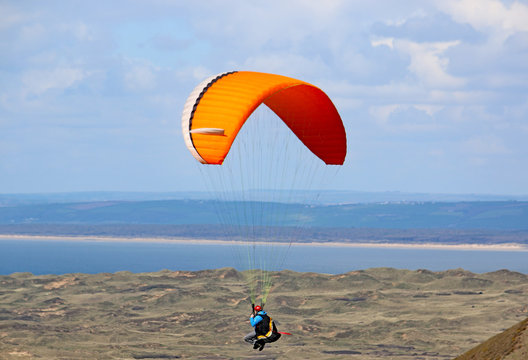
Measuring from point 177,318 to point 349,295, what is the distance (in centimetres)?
2210

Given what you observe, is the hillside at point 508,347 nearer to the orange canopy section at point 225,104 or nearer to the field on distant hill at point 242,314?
the orange canopy section at point 225,104

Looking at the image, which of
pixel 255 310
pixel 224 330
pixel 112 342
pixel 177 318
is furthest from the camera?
pixel 177 318

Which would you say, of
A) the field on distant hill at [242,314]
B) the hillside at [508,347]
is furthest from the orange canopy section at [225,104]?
the field on distant hill at [242,314]

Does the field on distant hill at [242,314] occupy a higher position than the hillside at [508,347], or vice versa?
the field on distant hill at [242,314]

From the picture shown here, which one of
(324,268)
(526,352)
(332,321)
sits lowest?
(526,352)

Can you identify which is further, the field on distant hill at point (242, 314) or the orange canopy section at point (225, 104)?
the field on distant hill at point (242, 314)

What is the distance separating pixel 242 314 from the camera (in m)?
81.3

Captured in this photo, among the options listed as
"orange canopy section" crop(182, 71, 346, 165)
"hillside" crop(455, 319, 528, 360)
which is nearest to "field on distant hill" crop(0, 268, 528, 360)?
"hillside" crop(455, 319, 528, 360)

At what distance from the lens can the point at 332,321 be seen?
78.5 metres

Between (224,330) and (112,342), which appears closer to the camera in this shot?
(112,342)

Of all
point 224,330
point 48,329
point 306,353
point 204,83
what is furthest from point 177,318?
point 204,83

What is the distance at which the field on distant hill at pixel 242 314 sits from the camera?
64562 mm

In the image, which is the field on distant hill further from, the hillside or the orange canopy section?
the orange canopy section

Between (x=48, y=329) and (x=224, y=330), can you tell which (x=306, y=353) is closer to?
(x=224, y=330)
